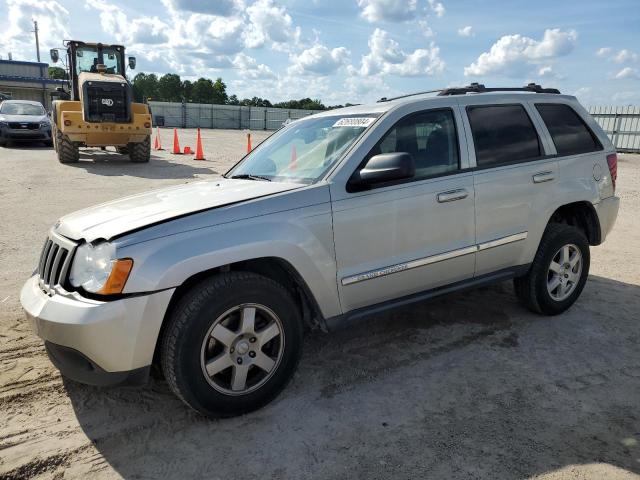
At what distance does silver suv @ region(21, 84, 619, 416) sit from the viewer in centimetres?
263

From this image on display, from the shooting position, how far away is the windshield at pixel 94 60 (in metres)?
15.6

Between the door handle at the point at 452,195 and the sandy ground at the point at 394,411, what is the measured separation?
1.12 metres

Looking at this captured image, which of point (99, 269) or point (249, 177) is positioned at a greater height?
point (249, 177)

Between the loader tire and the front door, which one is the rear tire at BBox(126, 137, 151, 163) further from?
the front door

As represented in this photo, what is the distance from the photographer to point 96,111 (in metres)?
14.3

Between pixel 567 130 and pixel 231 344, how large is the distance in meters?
3.41

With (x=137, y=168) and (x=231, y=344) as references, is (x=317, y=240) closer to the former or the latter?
(x=231, y=344)

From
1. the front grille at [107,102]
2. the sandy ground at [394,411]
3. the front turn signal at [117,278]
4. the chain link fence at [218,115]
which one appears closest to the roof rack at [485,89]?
the sandy ground at [394,411]

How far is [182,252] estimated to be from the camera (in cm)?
265

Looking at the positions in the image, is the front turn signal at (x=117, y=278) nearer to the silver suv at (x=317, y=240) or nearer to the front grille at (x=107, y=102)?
the silver suv at (x=317, y=240)

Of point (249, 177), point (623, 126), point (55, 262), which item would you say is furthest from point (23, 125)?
point (623, 126)

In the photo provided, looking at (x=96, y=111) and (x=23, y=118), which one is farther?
(x=23, y=118)

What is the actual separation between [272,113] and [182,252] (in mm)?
52231

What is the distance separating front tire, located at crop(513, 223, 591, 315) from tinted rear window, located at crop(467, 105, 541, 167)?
2.36ft
